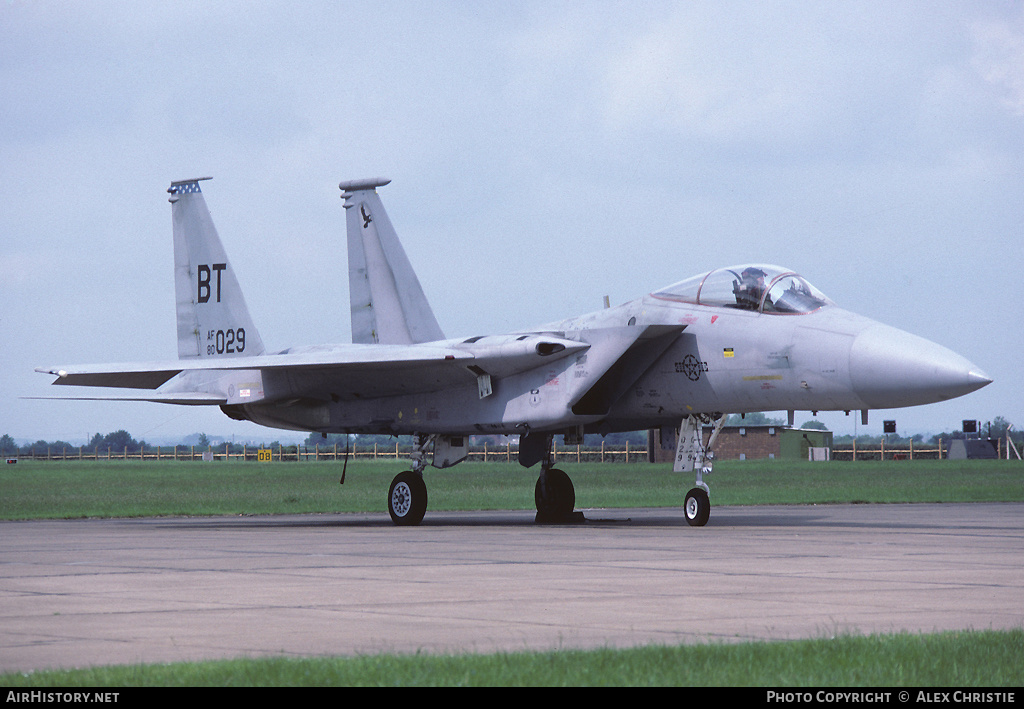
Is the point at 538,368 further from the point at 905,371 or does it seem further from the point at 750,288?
the point at 905,371

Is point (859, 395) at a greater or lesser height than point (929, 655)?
greater

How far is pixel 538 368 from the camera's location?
59.4 feet

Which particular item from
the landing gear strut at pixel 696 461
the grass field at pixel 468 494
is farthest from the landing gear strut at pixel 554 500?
the grass field at pixel 468 494

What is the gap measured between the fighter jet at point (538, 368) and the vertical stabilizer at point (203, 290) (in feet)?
0.09

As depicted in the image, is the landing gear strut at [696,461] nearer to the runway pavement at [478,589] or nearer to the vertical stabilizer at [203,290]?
the runway pavement at [478,589]

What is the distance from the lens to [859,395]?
15406 mm

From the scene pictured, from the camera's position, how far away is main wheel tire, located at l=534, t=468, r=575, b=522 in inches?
772

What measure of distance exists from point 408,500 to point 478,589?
9.78 meters

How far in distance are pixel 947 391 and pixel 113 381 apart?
13219 millimetres

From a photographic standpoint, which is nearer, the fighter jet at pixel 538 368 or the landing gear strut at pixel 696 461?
the fighter jet at pixel 538 368

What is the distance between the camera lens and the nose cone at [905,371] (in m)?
14.8

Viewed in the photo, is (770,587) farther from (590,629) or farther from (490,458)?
(490,458)

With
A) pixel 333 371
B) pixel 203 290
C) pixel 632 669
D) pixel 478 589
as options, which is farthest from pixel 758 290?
pixel 632 669

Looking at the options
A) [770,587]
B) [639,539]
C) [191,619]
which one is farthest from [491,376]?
[191,619]
